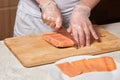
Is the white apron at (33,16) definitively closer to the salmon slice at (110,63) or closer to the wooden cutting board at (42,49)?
the wooden cutting board at (42,49)

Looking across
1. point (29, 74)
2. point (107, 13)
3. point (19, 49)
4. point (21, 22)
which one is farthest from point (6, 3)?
point (29, 74)

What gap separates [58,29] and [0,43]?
0.22 meters

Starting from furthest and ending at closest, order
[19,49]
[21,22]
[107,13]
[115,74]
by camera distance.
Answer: [107,13]
[21,22]
[19,49]
[115,74]

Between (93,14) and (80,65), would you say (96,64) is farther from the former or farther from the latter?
(93,14)

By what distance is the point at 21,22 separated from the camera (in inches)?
47.8

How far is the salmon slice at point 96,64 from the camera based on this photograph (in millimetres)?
817

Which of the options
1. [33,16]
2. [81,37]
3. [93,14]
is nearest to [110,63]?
[81,37]

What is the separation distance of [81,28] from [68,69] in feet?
0.80

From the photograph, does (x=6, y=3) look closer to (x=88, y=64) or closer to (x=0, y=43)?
(x=0, y=43)

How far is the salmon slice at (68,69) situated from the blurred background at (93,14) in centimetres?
112

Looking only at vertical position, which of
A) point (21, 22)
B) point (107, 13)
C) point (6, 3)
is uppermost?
point (21, 22)

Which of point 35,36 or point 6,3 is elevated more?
point 35,36

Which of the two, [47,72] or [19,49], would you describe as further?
[19,49]

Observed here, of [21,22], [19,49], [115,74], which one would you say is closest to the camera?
[115,74]
